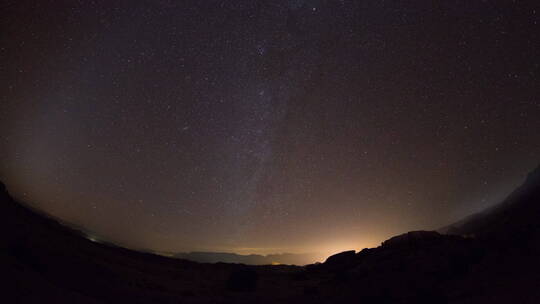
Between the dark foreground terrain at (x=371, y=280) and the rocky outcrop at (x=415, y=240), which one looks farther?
the rocky outcrop at (x=415, y=240)

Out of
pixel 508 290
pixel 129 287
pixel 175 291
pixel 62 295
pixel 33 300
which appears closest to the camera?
pixel 33 300

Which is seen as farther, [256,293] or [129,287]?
[256,293]

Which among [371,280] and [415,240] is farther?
[415,240]

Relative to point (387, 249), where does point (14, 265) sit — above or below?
below

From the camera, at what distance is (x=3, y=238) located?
48.6 ft

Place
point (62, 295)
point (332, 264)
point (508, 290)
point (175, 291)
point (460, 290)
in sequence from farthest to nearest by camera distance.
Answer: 1. point (332, 264)
2. point (175, 291)
3. point (460, 290)
4. point (508, 290)
5. point (62, 295)

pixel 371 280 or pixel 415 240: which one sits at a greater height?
pixel 415 240

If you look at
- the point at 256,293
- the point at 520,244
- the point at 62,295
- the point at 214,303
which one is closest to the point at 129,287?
the point at 214,303

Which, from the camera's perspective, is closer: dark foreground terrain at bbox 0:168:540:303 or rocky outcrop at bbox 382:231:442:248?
dark foreground terrain at bbox 0:168:540:303

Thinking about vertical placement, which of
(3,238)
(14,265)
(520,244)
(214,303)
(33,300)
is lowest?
(214,303)

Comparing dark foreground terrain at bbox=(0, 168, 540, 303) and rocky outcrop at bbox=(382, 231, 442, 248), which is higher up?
rocky outcrop at bbox=(382, 231, 442, 248)

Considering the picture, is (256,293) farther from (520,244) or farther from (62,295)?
(520,244)

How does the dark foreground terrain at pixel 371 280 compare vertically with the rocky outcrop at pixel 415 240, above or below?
below

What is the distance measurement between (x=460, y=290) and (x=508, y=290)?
2.59 metres
